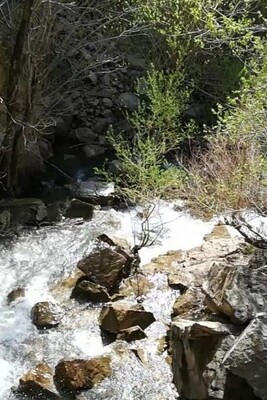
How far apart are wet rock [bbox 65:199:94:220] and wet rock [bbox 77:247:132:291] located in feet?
5.68

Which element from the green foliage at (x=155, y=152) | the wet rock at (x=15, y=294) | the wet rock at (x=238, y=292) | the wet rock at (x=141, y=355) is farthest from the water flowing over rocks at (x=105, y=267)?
the wet rock at (x=238, y=292)

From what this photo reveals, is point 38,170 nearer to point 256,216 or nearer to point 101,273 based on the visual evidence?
point 101,273

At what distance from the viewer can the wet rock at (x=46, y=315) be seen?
19.4 ft

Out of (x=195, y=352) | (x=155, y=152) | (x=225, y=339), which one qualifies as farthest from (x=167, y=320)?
(x=155, y=152)

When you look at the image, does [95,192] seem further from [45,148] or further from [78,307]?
[78,307]

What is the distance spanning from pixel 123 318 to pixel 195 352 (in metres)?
1.17

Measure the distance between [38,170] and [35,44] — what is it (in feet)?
7.62

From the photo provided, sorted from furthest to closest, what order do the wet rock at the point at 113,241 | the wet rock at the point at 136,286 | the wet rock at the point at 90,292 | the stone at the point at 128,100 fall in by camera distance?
the stone at the point at 128,100 < the wet rock at the point at 113,241 < the wet rock at the point at 136,286 < the wet rock at the point at 90,292

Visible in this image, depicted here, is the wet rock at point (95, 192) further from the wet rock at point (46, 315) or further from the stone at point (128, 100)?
the wet rock at point (46, 315)

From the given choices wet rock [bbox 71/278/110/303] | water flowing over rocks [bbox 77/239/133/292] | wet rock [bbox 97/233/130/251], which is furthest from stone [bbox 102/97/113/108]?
wet rock [bbox 71/278/110/303]

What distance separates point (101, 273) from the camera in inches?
253

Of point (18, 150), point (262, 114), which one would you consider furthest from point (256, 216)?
point (18, 150)

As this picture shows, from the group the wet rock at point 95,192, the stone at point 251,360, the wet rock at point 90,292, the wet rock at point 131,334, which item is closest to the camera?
the stone at point 251,360

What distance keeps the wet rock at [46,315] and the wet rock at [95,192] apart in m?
2.74
